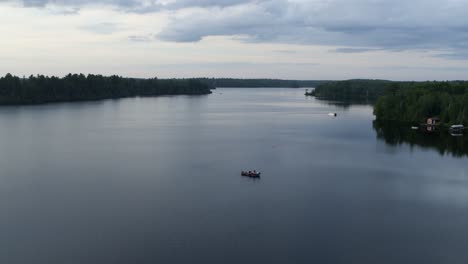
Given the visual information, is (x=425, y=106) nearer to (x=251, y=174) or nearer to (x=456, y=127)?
(x=456, y=127)

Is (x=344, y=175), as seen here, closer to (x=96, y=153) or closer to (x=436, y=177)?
(x=436, y=177)

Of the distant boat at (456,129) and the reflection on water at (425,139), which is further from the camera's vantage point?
the distant boat at (456,129)

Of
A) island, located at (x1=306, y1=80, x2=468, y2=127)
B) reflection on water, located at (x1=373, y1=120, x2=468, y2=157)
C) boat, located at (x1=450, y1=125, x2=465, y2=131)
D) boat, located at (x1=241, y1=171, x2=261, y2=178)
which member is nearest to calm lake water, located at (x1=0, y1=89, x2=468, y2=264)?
boat, located at (x1=241, y1=171, x2=261, y2=178)

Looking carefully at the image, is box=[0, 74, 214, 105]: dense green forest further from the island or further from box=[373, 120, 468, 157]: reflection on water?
box=[373, 120, 468, 157]: reflection on water

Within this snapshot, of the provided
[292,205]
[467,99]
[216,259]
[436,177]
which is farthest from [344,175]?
[467,99]

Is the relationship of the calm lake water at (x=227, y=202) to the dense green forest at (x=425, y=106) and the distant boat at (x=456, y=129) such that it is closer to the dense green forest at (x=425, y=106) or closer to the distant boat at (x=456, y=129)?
the distant boat at (x=456, y=129)

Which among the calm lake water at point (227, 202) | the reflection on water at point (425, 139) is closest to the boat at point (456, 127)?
the reflection on water at point (425, 139)
